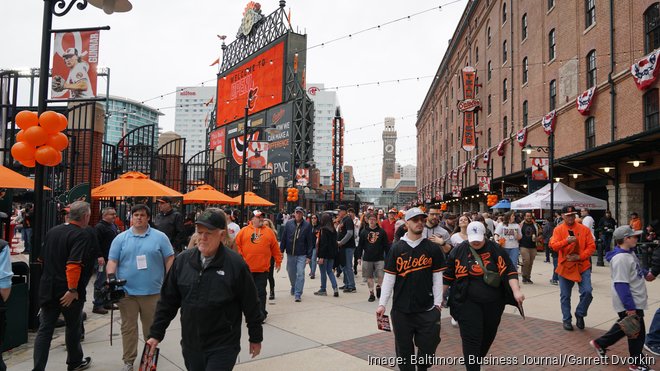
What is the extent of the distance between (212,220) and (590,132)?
2328 centimetres

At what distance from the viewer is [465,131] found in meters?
40.1

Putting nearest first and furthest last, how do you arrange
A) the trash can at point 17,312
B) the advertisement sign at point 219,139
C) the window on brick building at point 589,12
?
the trash can at point 17,312 < the window on brick building at point 589,12 < the advertisement sign at point 219,139

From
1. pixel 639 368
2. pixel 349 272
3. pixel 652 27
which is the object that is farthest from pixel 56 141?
pixel 652 27

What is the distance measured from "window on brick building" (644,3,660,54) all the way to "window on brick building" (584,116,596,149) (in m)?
4.65

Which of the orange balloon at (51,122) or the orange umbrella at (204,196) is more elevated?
the orange balloon at (51,122)

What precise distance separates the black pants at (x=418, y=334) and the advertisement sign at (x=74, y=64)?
641 cm

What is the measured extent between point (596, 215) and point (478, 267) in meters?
22.6

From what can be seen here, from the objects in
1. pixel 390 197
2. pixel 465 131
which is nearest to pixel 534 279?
pixel 465 131

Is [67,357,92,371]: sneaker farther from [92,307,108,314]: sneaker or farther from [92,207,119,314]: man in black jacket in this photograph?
[92,307,108,314]: sneaker

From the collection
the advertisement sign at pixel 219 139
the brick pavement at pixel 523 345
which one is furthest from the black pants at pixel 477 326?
the advertisement sign at pixel 219 139

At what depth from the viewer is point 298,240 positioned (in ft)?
32.1

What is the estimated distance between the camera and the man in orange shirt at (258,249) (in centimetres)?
769

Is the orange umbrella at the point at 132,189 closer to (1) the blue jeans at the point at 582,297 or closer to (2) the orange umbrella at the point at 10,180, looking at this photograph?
(2) the orange umbrella at the point at 10,180

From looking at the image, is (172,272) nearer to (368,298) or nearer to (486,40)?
(368,298)
